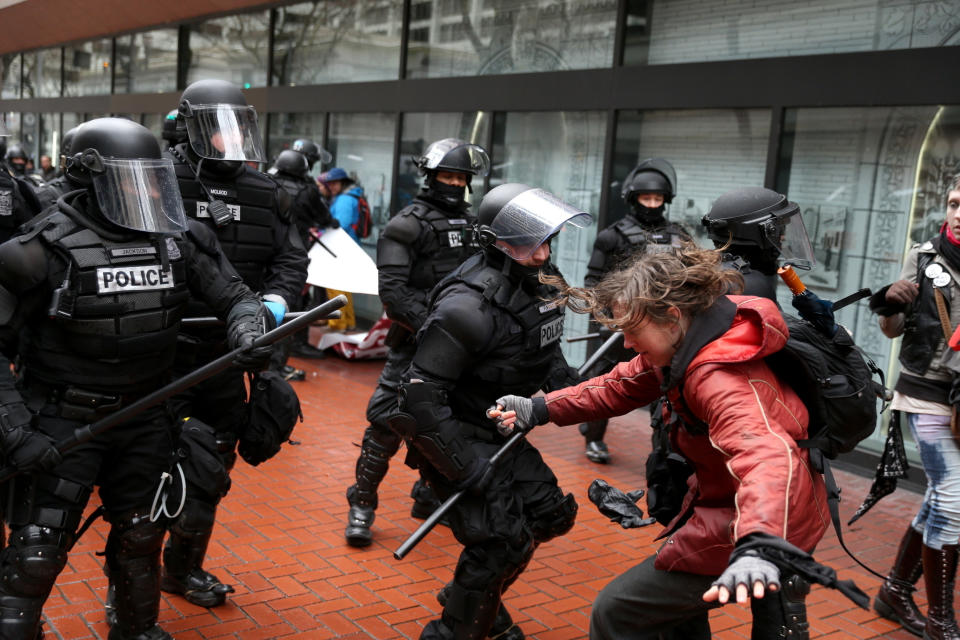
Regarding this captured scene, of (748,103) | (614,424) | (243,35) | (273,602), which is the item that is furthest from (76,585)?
(243,35)

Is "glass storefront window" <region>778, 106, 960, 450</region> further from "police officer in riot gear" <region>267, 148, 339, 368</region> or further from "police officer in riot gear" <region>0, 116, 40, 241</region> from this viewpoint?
"police officer in riot gear" <region>0, 116, 40, 241</region>

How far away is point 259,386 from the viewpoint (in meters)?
4.51

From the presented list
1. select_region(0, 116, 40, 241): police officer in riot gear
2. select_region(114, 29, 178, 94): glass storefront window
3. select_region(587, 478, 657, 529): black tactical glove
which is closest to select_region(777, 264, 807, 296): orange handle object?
select_region(587, 478, 657, 529): black tactical glove

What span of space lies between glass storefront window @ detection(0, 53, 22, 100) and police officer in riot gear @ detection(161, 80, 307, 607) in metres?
22.2

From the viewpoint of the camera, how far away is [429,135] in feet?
36.2

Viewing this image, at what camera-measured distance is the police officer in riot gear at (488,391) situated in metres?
3.59

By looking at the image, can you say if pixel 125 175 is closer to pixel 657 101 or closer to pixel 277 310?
pixel 277 310

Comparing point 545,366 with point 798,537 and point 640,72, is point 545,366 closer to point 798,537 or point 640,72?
point 798,537

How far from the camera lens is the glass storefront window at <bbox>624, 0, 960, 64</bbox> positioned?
22.1ft

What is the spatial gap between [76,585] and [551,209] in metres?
2.88

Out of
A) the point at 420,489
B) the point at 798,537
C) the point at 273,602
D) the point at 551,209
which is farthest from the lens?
the point at 420,489

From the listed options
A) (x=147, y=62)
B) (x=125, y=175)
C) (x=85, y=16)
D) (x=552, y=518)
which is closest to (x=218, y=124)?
(x=125, y=175)

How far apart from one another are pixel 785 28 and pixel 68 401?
6.29 metres

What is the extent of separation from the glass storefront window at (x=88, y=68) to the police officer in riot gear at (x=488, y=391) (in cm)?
1796
